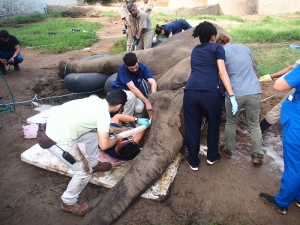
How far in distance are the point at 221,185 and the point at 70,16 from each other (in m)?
17.0

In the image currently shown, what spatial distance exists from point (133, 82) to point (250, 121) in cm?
193

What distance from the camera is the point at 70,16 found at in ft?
56.9

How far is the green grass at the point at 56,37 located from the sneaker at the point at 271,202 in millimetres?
8486

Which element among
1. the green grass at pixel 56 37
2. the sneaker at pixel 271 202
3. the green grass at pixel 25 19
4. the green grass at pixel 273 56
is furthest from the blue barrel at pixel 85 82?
the green grass at pixel 25 19

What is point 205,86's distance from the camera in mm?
2953

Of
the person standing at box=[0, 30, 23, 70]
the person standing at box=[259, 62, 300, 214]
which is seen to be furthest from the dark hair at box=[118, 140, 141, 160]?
the person standing at box=[0, 30, 23, 70]

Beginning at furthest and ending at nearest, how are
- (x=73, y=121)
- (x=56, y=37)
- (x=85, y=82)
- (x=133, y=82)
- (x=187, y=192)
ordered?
(x=56, y=37)
(x=85, y=82)
(x=133, y=82)
(x=187, y=192)
(x=73, y=121)

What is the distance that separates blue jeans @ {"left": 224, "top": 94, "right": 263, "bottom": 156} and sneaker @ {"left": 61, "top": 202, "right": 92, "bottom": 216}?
6.38 feet

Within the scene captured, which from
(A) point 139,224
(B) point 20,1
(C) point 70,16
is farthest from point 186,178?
(B) point 20,1

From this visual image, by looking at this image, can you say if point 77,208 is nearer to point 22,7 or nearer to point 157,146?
point 157,146

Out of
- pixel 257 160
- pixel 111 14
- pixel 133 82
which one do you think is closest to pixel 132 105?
pixel 133 82

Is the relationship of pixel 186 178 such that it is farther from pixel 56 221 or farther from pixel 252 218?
pixel 56 221

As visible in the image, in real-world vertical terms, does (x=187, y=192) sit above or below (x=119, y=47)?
below

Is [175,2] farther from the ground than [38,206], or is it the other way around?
[175,2]
